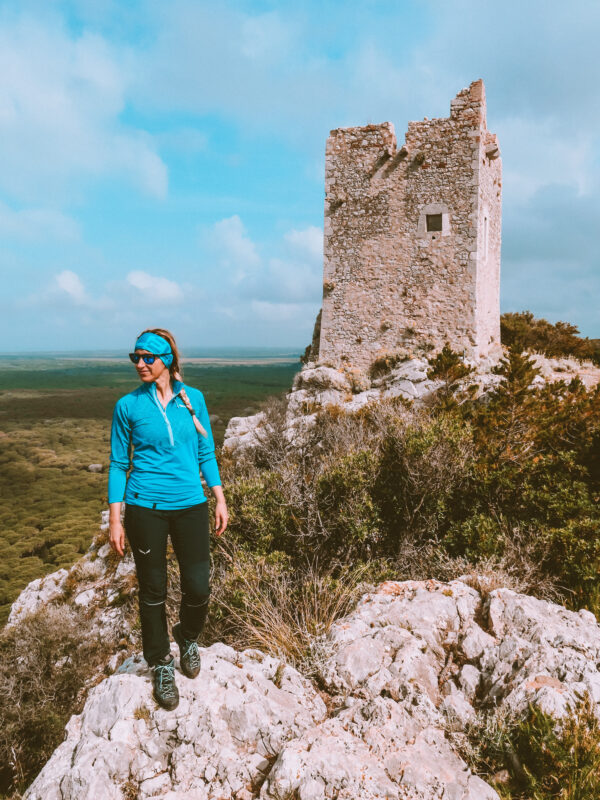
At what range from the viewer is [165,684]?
3062 millimetres

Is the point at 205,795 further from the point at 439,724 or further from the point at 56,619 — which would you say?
the point at 56,619

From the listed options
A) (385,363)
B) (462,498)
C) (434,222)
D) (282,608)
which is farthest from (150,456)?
(434,222)

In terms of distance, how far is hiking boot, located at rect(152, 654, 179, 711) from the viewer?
302cm

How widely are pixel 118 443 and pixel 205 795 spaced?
6.86ft

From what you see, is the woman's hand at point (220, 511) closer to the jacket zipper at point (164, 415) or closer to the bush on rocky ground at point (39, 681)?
the jacket zipper at point (164, 415)

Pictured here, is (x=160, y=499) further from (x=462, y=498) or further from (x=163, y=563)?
(x=462, y=498)

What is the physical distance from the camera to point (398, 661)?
342 cm

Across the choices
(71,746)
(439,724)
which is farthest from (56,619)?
(439,724)

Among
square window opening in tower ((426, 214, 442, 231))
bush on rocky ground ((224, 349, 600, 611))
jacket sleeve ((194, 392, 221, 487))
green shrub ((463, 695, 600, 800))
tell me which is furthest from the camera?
square window opening in tower ((426, 214, 442, 231))

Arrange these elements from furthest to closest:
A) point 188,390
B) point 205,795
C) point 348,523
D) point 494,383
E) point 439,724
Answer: point 494,383 → point 348,523 → point 188,390 → point 439,724 → point 205,795

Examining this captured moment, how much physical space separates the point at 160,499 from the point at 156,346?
1002 mm

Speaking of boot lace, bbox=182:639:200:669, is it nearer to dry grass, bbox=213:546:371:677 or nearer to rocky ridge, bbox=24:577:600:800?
rocky ridge, bbox=24:577:600:800

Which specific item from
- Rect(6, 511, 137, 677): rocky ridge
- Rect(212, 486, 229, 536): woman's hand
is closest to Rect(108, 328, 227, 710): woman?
Rect(212, 486, 229, 536): woman's hand

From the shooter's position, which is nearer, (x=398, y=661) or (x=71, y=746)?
(x=71, y=746)
